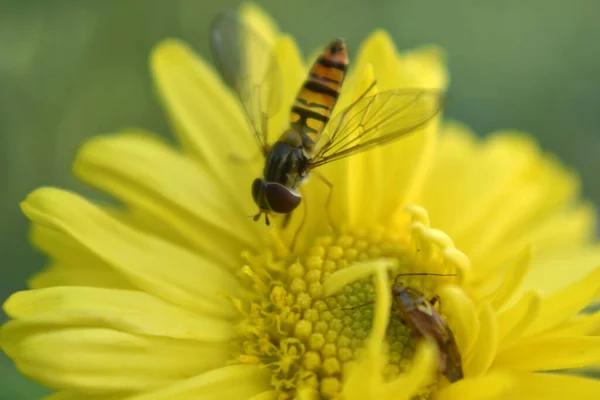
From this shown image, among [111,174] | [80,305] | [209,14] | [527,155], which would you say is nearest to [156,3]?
[209,14]

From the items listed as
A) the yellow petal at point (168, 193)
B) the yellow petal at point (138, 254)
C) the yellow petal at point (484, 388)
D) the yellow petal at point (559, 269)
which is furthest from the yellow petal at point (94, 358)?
the yellow petal at point (559, 269)

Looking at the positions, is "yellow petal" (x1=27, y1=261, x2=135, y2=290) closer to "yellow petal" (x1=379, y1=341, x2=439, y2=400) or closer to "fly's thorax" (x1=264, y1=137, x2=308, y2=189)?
"fly's thorax" (x1=264, y1=137, x2=308, y2=189)

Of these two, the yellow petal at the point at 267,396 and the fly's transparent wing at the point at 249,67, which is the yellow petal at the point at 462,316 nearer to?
the yellow petal at the point at 267,396

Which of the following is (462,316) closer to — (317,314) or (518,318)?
(518,318)

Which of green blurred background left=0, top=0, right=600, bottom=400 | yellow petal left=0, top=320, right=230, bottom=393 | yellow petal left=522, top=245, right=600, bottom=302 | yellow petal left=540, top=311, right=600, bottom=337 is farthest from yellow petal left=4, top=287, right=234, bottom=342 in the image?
green blurred background left=0, top=0, right=600, bottom=400

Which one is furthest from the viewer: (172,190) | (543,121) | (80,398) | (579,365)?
(543,121)

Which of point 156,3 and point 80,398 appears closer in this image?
point 80,398

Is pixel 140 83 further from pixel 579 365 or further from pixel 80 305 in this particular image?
pixel 579 365
